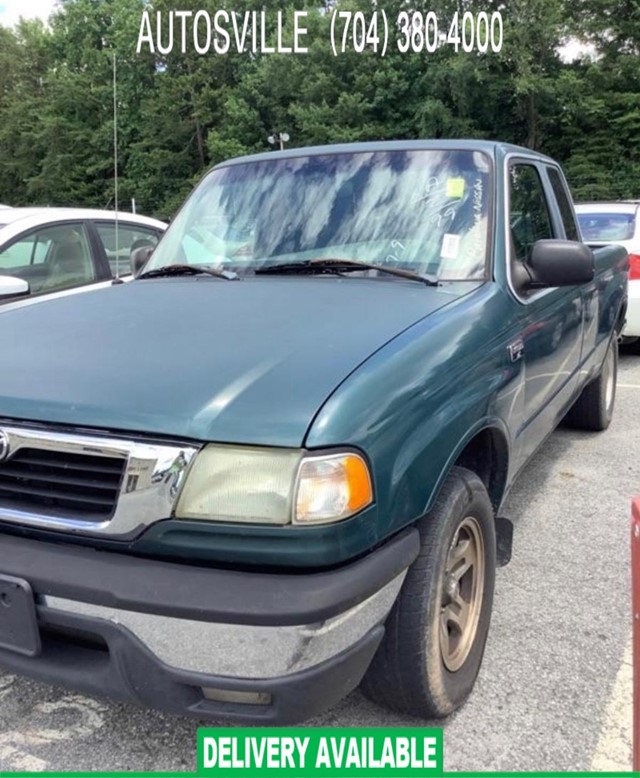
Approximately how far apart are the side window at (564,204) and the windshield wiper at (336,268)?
1689 mm

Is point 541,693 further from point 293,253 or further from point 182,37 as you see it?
point 182,37

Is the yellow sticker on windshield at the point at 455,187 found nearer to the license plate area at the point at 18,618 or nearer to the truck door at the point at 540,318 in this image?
the truck door at the point at 540,318

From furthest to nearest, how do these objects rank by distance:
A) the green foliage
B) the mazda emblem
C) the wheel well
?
the green foliage, the wheel well, the mazda emblem

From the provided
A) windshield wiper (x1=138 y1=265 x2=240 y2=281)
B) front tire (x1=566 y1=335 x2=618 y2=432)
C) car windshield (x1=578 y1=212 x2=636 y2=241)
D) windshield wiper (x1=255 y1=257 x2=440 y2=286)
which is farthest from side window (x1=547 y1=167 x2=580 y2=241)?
car windshield (x1=578 y1=212 x2=636 y2=241)

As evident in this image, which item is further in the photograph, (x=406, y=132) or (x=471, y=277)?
(x=406, y=132)

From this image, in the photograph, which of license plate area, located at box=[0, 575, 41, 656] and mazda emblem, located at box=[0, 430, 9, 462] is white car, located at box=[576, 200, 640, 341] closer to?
mazda emblem, located at box=[0, 430, 9, 462]

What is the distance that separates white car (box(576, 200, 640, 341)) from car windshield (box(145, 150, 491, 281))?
4.39m

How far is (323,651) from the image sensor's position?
1.78 metres

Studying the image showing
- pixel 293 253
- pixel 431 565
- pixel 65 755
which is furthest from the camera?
pixel 293 253

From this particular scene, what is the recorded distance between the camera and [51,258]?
210 inches

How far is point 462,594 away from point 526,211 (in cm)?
184

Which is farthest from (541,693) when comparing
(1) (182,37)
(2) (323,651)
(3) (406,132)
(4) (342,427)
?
(1) (182,37)

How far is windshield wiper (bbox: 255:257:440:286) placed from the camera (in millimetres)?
2820

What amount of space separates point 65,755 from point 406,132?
39.3m
